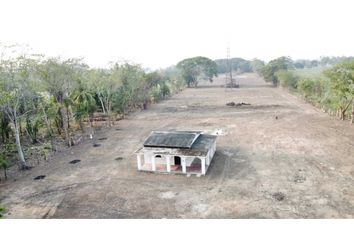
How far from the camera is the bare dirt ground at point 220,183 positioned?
45.4 feet

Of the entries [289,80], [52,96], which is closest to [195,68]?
[289,80]

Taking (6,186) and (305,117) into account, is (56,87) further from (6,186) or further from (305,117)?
(305,117)

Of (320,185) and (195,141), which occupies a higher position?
(195,141)

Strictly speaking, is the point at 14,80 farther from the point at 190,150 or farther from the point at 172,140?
the point at 190,150

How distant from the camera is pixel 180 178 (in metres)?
17.6

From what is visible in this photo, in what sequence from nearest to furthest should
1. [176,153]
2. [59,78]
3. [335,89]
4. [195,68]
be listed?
1. [176,153]
2. [59,78]
3. [335,89]
4. [195,68]

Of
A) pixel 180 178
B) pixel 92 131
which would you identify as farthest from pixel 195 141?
pixel 92 131

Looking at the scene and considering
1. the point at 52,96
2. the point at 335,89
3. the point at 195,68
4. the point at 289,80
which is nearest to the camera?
the point at 52,96

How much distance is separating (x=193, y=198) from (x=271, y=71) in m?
61.5

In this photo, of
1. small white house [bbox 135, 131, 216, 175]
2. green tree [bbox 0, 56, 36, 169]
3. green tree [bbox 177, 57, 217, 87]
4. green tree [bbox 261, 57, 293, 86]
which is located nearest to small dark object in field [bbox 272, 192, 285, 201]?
small white house [bbox 135, 131, 216, 175]

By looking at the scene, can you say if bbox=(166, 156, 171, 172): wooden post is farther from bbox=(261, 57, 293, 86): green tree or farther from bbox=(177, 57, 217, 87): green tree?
bbox=(177, 57, 217, 87): green tree

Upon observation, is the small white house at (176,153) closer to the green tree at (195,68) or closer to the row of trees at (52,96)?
the row of trees at (52,96)

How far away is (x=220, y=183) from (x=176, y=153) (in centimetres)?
323

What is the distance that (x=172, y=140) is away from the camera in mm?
19281
